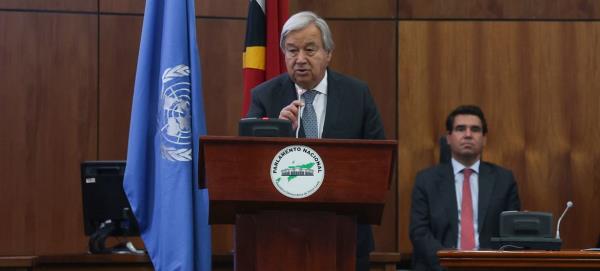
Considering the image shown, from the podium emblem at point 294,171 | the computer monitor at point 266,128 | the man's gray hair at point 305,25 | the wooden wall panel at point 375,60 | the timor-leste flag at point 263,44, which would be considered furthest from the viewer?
the wooden wall panel at point 375,60

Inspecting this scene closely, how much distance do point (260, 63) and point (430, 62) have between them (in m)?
1.55

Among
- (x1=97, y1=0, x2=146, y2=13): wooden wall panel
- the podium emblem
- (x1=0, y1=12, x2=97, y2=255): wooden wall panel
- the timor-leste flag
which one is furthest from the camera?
(x1=97, y1=0, x2=146, y2=13): wooden wall panel

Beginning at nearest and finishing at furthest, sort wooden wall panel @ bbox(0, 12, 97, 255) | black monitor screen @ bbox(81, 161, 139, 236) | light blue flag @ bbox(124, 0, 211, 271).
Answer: light blue flag @ bbox(124, 0, 211, 271) → black monitor screen @ bbox(81, 161, 139, 236) → wooden wall panel @ bbox(0, 12, 97, 255)

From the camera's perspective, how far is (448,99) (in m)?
6.29

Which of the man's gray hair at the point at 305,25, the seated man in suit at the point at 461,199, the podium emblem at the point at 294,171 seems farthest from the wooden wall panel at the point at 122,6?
the podium emblem at the point at 294,171

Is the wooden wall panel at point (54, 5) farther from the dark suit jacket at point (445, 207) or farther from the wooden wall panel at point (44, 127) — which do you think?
→ the dark suit jacket at point (445, 207)

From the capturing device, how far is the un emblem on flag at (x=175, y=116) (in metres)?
4.58

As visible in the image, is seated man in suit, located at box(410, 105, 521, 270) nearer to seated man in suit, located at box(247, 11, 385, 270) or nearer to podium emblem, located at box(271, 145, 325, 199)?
seated man in suit, located at box(247, 11, 385, 270)

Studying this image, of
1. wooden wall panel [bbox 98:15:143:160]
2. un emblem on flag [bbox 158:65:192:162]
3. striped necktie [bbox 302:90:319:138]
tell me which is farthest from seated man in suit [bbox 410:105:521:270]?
wooden wall panel [bbox 98:15:143:160]

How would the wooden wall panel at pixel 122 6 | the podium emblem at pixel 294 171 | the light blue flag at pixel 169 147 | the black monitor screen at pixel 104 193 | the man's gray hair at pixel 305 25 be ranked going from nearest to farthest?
the podium emblem at pixel 294 171, the man's gray hair at pixel 305 25, the light blue flag at pixel 169 147, the black monitor screen at pixel 104 193, the wooden wall panel at pixel 122 6

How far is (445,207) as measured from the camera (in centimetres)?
537

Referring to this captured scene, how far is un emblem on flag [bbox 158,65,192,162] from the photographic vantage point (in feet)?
15.0

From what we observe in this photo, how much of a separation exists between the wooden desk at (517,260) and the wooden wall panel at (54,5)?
11.1ft

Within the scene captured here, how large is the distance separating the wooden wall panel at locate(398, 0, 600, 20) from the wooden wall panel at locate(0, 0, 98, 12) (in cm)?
176
